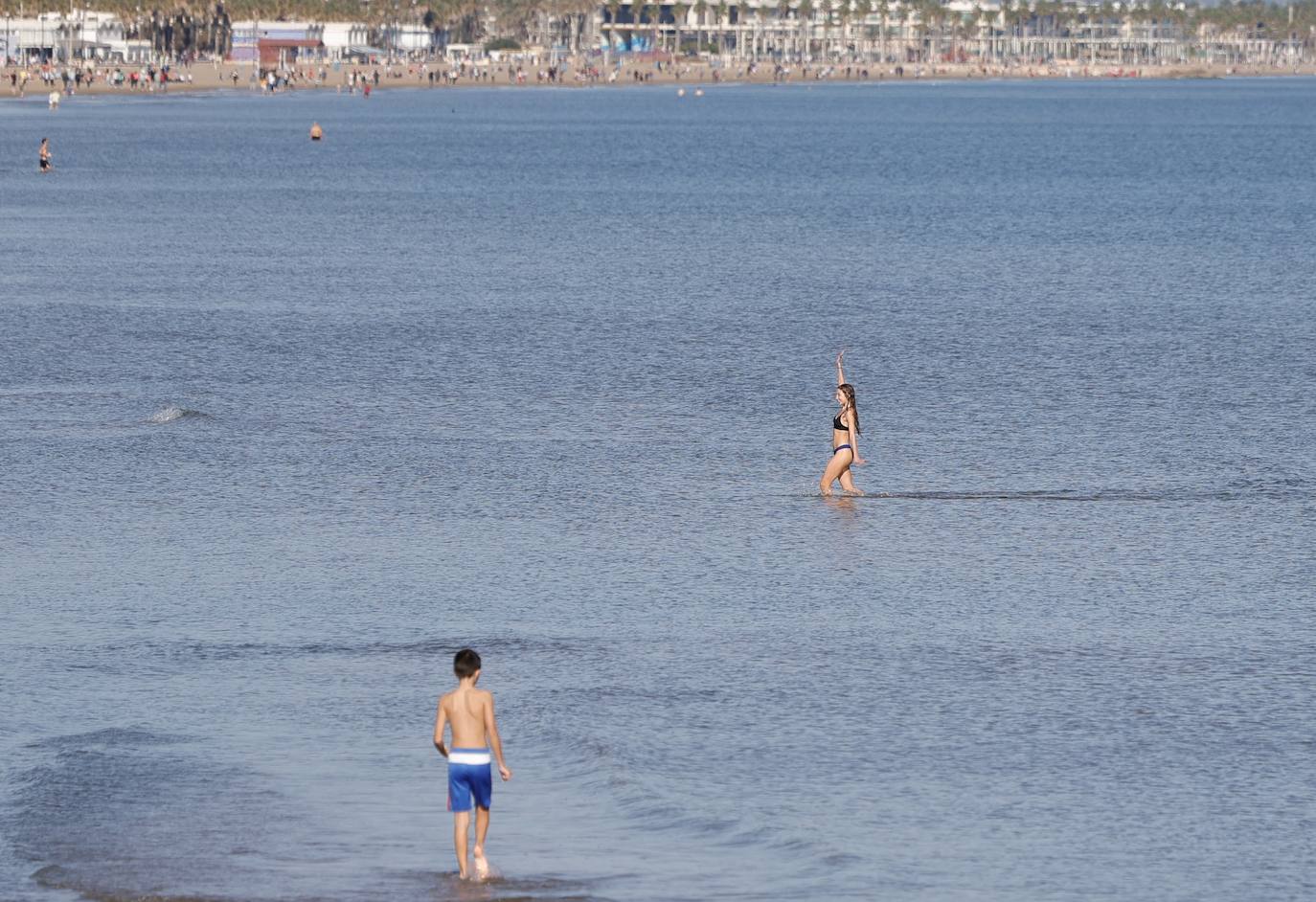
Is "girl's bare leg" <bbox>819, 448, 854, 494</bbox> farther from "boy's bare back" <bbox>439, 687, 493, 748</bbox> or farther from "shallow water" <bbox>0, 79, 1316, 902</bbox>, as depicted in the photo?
"boy's bare back" <bbox>439, 687, 493, 748</bbox>

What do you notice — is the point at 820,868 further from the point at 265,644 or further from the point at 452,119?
the point at 452,119

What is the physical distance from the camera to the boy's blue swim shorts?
43.1ft

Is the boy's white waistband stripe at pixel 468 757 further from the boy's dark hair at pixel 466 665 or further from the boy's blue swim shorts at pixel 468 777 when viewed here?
the boy's dark hair at pixel 466 665

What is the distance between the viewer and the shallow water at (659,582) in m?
14.5

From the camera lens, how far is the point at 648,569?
22156 mm

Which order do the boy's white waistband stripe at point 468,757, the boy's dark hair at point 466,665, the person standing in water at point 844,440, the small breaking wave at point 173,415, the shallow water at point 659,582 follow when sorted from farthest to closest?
the small breaking wave at point 173,415
the person standing in water at point 844,440
the shallow water at point 659,582
the boy's white waistband stripe at point 468,757
the boy's dark hair at point 466,665

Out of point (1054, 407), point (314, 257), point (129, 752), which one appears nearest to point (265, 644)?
point (129, 752)

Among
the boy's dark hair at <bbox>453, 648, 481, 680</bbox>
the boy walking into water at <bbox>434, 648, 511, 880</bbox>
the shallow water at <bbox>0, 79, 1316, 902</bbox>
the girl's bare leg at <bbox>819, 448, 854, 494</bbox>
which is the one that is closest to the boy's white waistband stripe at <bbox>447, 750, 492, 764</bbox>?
the boy walking into water at <bbox>434, 648, 511, 880</bbox>

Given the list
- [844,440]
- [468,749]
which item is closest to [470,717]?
[468,749]

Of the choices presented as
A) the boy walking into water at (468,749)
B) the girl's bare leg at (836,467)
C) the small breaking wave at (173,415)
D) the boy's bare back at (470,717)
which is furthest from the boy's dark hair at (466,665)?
the small breaking wave at (173,415)

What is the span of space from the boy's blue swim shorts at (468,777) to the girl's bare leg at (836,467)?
1267 centimetres

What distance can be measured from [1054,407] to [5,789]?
2084cm

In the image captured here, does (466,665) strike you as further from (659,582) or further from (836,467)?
(836,467)

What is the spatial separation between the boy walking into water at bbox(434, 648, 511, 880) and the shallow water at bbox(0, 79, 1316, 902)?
396mm
